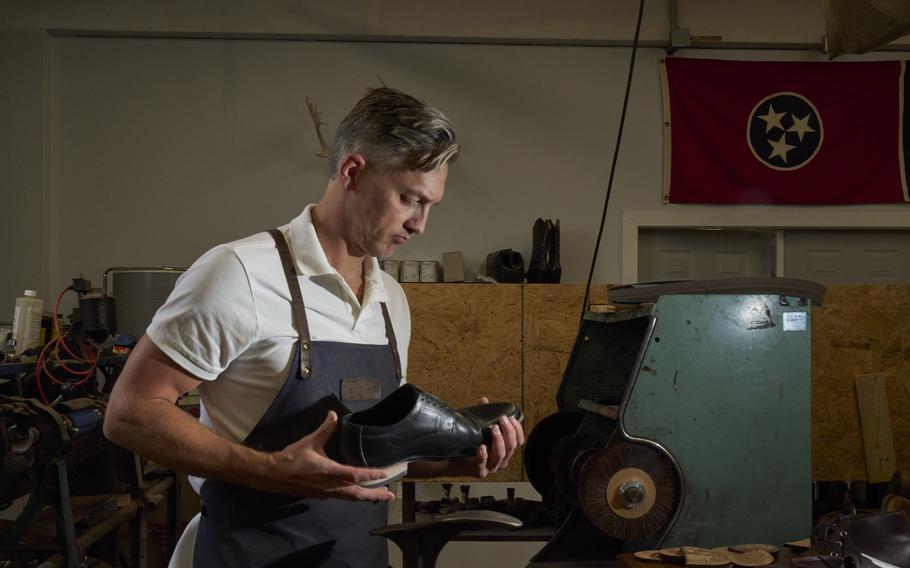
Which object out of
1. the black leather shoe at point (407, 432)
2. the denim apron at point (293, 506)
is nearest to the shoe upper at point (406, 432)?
the black leather shoe at point (407, 432)

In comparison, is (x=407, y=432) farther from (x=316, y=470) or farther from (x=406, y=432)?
(x=316, y=470)

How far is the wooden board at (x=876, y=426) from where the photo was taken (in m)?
4.45

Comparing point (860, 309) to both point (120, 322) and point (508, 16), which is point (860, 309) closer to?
point (508, 16)

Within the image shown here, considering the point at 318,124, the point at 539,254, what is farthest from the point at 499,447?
the point at 318,124

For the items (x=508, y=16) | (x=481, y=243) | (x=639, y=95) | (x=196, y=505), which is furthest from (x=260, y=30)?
(x=196, y=505)

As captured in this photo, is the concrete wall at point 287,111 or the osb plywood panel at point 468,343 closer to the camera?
the osb plywood panel at point 468,343

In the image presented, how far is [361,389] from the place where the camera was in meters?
1.55

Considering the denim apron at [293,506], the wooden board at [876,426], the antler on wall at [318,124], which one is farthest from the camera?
the antler on wall at [318,124]

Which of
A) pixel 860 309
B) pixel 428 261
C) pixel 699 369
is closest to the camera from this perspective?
pixel 699 369

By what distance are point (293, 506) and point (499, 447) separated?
1.28 ft

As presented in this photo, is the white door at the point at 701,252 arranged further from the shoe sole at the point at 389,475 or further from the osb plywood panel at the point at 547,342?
Result: the shoe sole at the point at 389,475

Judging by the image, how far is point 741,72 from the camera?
527 centimetres

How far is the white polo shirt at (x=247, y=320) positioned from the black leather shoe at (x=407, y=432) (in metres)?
0.18

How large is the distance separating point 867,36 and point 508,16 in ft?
12.8
